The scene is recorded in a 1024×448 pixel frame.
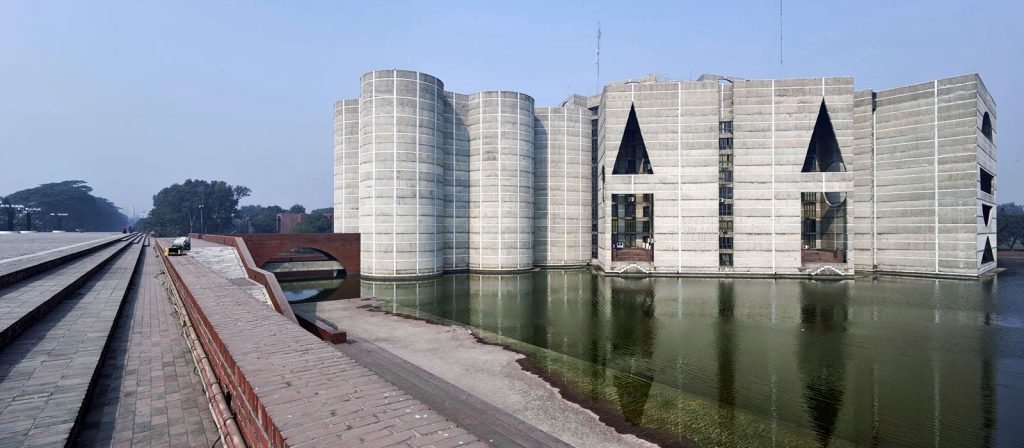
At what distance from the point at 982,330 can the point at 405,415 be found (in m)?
34.5

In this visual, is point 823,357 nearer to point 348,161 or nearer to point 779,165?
point 779,165

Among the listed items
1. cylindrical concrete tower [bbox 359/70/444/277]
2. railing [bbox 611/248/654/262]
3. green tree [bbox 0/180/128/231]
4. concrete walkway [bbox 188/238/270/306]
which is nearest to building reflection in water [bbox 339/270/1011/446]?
cylindrical concrete tower [bbox 359/70/444/277]

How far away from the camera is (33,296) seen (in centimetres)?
1371

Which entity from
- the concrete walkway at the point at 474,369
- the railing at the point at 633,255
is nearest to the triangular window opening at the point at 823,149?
the railing at the point at 633,255

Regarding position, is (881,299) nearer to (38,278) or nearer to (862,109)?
(862,109)

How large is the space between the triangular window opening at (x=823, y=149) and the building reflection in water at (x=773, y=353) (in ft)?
58.0

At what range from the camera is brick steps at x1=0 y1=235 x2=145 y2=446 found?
6238 mm

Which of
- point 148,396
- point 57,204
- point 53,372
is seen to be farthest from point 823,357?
point 57,204

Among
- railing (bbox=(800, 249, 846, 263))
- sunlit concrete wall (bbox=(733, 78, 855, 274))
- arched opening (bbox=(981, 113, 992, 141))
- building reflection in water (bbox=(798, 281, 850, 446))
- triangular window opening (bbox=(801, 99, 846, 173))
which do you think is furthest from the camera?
arched opening (bbox=(981, 113, 992, 141))

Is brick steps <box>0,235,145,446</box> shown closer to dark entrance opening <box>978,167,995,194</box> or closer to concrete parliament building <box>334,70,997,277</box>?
concrete parliament building <box>334,70,997,277</box>

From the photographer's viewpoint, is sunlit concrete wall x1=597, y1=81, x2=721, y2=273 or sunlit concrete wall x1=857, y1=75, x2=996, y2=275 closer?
sunlit concrete wall x1=857, y1=75, x2=996, y2=275

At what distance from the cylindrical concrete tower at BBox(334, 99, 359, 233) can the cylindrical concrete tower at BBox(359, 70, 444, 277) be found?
13.7 metres

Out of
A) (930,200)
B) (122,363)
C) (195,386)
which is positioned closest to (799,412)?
(195,386)

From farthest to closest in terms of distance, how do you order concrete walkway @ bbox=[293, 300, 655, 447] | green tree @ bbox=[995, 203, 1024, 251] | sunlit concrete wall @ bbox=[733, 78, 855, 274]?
green tree @ bbox=[995, 203, 1024, 251]
sunlit concrete wall @ bbox=[733, 78, 855, 274]
concrete walkway @ bbox=[293, 300, 655, 447]
